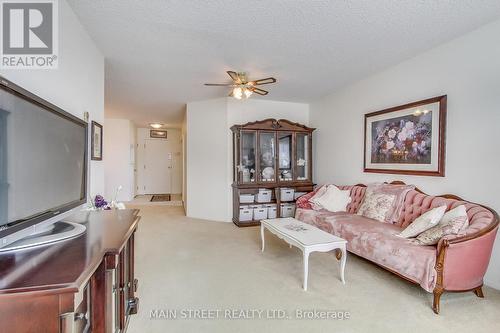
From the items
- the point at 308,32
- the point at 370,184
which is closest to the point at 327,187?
the point at 370,184

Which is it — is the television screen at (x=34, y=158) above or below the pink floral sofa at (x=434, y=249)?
above

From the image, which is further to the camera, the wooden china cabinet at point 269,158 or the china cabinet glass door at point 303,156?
the china cabinet glass door at point 303,156

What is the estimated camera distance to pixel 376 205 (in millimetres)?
3066

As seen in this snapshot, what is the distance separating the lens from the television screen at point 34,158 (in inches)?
38.3

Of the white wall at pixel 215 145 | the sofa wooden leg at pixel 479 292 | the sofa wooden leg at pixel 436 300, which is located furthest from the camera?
the white wall at pixel 215 145

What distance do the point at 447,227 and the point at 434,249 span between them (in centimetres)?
21

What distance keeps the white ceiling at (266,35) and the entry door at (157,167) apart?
4.63m

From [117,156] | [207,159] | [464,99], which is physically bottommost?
[207,159]

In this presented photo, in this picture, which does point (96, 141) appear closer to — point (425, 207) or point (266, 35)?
point (266, 35)

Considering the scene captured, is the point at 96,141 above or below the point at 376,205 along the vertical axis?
above

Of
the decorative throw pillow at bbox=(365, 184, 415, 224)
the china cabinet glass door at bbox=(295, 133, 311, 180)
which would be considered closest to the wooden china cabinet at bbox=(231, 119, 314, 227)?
the china cabinet glass door at bbox=(295, 133, 311, 180)

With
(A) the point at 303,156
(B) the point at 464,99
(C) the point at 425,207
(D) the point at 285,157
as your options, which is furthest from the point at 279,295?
(A) the point at 303,156

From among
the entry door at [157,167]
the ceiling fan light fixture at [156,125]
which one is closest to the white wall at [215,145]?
the ceiling fan light fixture at [156,125]

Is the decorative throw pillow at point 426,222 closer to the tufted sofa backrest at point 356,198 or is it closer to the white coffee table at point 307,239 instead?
the white coffee table at point 307,239
